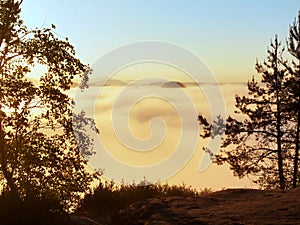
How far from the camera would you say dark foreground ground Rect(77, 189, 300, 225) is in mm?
9375

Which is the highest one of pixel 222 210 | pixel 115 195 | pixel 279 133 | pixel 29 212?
pixel 279 133

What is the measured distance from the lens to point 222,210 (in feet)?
33.6

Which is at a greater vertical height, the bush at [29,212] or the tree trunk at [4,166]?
the tree trunk at [4,166]

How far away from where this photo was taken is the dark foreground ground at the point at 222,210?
9375 millimetres

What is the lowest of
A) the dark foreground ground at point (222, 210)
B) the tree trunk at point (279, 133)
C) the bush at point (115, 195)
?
the dark foreground ground at point (222, 210)

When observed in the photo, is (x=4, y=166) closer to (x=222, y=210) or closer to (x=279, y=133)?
(x=222, y=210)

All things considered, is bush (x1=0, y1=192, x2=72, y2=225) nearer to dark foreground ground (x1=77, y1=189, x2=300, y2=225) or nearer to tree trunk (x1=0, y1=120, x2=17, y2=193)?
dark foreground ground (x1=77, y1=189, x2=300, y2=225)

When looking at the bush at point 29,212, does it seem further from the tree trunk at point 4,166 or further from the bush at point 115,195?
the bush at point 115,195

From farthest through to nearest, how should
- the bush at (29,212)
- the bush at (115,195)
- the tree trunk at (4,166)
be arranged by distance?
the bush at (115,195), the tree trunk at (4,166), the bush at (29,212)

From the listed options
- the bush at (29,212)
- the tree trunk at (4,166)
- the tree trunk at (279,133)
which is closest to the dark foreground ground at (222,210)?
the bush at (29,212)

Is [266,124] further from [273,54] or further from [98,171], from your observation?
[98,171]

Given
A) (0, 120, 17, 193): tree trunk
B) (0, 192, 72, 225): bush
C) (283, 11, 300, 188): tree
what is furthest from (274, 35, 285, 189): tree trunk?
(0, 192, 72, 225): bush

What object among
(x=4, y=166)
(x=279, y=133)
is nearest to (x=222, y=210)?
(x=4, y=166)

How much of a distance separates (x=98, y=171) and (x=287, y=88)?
497 inches
